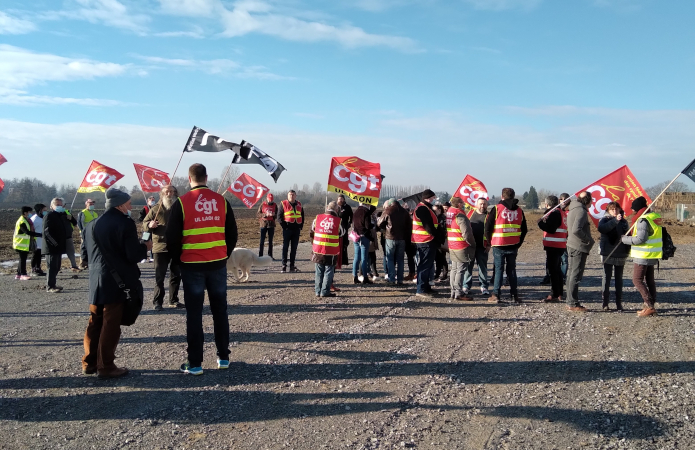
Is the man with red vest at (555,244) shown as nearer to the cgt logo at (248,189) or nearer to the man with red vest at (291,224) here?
the man with red vest at (291,224)

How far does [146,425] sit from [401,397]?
233 centimetres

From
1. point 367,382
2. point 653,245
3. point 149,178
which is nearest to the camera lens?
point 367,382

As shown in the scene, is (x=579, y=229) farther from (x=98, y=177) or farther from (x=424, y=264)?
(x=98, y=177)

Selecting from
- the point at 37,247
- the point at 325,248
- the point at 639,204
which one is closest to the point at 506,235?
the point at 639,204

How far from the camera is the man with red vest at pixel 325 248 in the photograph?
9.59 m

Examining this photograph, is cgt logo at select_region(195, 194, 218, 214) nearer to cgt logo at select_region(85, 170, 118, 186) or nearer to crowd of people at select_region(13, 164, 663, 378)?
crowd of people at select_region(13, 164, 663, 378)

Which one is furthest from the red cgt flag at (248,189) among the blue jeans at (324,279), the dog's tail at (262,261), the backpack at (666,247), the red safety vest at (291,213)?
the backpack at (666,247)

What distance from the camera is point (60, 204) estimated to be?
11.8 metres

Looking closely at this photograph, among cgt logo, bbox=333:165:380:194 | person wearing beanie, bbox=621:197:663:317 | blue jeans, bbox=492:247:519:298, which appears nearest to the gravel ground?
person wearing beanie, bbox=621:197:663:317

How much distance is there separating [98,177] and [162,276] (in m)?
7.92

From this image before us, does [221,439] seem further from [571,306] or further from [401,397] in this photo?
[571,306]

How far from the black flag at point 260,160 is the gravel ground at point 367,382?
301cm

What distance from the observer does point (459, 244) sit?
31.2 feet

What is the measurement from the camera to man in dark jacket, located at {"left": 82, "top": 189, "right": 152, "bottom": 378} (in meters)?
5.39
